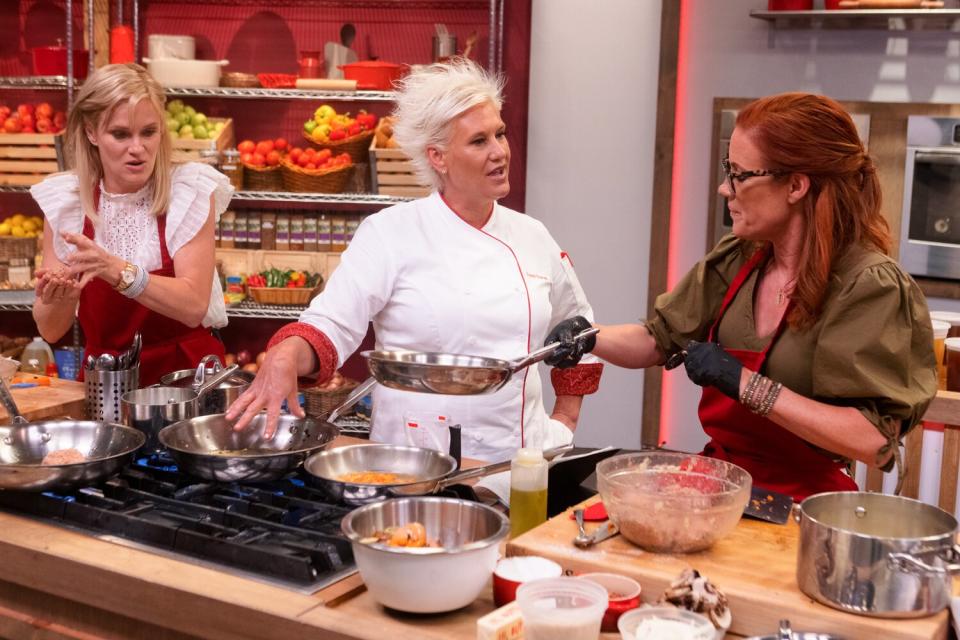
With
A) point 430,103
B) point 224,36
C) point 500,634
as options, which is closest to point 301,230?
point 224,36

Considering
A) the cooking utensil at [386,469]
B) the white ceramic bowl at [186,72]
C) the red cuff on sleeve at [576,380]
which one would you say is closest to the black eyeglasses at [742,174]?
the cooking utensil at [386,469]

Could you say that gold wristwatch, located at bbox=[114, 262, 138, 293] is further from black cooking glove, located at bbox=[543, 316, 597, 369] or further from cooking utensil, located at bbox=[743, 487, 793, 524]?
cooking utensil, located at bbox=[743, 487, 793, 524]

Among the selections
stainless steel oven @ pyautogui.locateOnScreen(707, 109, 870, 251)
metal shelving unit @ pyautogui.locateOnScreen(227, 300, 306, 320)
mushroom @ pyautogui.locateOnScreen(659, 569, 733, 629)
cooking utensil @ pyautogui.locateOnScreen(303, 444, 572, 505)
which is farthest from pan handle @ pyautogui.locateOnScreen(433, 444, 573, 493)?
metal shelving unit @ pyautogui.locateOnScreen(227, 300, 306, 320)

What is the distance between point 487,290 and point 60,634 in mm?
1378

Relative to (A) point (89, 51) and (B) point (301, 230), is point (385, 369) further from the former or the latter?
(A) point (89, 51)

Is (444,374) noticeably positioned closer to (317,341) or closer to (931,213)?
(317,341)

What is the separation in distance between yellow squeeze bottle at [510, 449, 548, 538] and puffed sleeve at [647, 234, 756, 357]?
85 cm

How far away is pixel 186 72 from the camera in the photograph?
5402 mm

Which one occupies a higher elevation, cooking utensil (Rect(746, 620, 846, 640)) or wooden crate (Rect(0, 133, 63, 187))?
wooden crate (Rect(0, 133, 63, 187))

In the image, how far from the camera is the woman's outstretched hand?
240 centimetres

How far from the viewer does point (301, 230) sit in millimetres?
5484

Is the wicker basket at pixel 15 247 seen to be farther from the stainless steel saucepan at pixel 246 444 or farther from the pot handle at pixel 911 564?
the pot handle at pixel 911 564

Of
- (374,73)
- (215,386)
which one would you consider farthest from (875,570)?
(374,73)

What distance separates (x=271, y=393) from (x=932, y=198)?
11.7 ft
